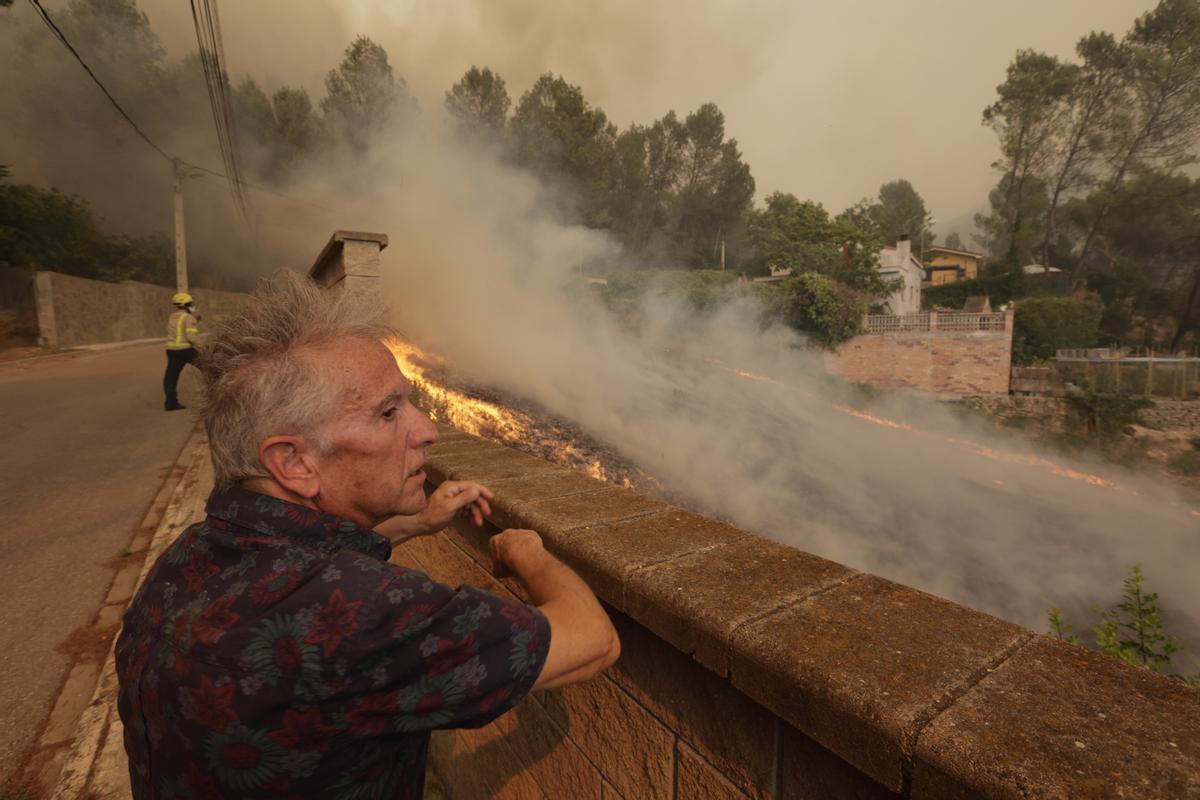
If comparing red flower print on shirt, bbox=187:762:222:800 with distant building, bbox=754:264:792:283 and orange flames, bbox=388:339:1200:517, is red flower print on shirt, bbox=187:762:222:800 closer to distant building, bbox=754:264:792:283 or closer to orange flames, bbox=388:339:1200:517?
orange flames, bbox=388:339:1200:517

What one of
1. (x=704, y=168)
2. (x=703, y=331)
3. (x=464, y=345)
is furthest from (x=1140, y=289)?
(x=464, y=345)

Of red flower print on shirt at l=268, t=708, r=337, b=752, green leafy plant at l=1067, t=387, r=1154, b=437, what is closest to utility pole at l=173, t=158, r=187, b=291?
red flower print on shirt at l=268, t=708, r=337, b=752

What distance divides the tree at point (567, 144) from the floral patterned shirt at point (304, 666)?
4133cm

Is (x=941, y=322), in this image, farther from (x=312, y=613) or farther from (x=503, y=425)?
(x=312, y=613)

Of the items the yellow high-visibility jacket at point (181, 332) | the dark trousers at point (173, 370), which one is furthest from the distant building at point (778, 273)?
the dark trousers at point (173, 370)

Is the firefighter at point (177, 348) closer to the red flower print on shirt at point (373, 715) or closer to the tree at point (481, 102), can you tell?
the red flower print on shirt at point (373, 715)

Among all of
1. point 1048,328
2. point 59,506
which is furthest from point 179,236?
point 1048,328

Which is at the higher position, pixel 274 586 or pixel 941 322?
pixel 941 322

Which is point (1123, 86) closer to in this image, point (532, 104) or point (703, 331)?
point (703, 331)

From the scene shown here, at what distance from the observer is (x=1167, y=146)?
115ft

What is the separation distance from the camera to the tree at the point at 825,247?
32.4m

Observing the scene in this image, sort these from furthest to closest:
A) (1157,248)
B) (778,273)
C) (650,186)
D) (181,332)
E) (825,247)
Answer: (650,186) → (778,273) → (1157,248) → (825,247) → (181,332)

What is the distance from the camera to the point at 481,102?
38.5 metres

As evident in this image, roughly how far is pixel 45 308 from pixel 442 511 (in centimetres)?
2095
